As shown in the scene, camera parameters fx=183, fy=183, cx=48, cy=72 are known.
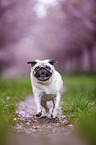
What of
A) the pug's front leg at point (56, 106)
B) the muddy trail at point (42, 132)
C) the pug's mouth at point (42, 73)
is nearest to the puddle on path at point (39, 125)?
the muddy trail at point (42, 132)

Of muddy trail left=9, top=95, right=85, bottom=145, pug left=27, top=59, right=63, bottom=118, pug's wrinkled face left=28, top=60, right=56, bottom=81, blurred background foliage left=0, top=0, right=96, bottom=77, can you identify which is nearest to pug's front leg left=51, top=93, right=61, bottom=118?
pug left=27, top=59, right=63, bottom=118

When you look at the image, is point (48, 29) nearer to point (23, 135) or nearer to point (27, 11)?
point (27, 11)

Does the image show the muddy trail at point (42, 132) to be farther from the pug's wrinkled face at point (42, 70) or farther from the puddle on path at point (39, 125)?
the pug's wrinkled face at point (42, 70)

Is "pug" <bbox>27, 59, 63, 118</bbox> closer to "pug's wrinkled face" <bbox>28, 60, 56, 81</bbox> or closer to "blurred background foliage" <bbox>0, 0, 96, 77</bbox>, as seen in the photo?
"pug's wrinkled face" <bbox>28, 60, 56, 81</bbox>

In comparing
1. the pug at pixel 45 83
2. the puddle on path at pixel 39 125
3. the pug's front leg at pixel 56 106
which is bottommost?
the puddle on path at pixel 39 125

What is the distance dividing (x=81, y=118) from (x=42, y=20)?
66.0 ft

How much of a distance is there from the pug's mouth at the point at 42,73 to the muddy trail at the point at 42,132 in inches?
39.9

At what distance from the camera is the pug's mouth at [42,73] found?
3744 mm

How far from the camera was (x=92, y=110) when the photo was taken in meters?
4.04

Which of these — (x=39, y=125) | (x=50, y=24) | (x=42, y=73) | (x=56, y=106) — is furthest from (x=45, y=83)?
(x=50, y=24)

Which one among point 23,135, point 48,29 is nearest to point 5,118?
point 23,135

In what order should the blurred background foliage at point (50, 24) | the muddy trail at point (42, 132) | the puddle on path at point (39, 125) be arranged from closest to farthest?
the muddy trail at point (42, 132)
the puddle on path at point (39, 125)
the blurred background foliage at point (50, 24)

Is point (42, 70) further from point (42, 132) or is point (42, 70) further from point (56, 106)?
point (42, 132)

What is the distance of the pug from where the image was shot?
3.78 metres
